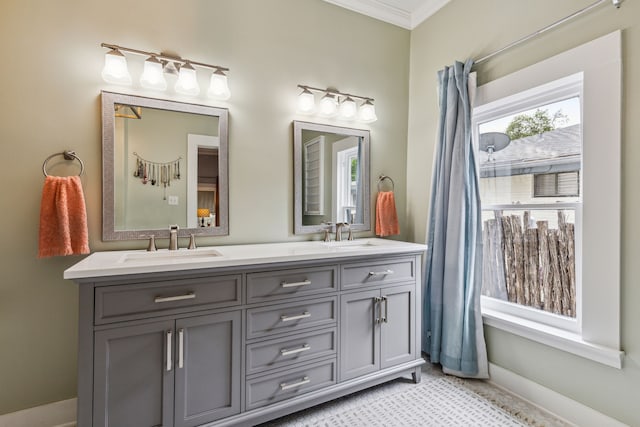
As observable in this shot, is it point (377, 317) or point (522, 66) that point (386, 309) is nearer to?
point (377, 317)

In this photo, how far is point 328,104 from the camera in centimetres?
235

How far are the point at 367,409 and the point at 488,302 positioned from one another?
111 centimetres

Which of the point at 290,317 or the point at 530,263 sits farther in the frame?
the point at 530,263

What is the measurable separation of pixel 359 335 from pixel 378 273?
0.38 meters

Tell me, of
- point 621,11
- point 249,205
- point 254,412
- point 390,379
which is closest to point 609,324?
point 390,379

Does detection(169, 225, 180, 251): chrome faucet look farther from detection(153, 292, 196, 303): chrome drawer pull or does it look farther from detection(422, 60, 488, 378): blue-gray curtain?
detection(422, 60, 488, 378): blue-gray curtain

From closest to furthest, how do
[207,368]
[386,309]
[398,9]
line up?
[207,368] < [386,309] < [398,9]

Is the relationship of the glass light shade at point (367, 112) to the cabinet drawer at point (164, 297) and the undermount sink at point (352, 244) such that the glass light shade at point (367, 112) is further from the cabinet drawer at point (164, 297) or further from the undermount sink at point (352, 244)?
the cabinet drawer at point (164, 297)

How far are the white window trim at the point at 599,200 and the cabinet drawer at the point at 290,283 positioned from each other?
4.20 ft

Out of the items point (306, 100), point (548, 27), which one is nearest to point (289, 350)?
point (306, 100)

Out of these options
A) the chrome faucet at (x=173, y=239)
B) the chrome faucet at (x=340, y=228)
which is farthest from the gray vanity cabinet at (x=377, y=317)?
the chrome faucet at (x=173, y=239)

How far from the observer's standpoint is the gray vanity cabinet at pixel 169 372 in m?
1.32

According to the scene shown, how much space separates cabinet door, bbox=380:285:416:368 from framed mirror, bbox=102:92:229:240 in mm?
1142

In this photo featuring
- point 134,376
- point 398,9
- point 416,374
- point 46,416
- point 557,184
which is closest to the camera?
point 134,376
